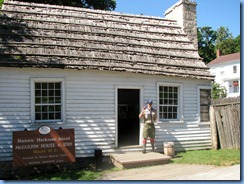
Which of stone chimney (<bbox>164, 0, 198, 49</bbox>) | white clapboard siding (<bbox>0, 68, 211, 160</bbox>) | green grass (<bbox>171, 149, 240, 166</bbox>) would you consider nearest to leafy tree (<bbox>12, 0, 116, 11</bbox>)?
stone chimney (<bbox>164, 0, 198, 49</bbox>)

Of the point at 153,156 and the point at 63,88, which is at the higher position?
the point at 63,88

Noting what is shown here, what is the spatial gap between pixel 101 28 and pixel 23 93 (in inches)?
142

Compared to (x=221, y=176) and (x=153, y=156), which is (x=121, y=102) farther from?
(x=221, y=176)

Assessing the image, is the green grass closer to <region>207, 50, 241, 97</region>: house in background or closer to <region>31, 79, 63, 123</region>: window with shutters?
<region>207, 50, 241, 97</region>: house in background

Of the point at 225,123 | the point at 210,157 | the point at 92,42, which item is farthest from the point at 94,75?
the point at 225,123

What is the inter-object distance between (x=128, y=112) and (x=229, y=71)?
5.67m

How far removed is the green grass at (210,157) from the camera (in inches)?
313

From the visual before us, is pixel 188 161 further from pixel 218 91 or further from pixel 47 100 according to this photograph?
pixel 47 100

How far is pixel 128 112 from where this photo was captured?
13.2 meters

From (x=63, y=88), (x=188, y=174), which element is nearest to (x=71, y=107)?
(x=63, y=88)

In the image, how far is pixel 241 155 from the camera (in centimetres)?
768

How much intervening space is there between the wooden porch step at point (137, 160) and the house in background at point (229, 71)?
2.80 meters

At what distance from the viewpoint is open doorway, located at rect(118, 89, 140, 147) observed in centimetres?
1238

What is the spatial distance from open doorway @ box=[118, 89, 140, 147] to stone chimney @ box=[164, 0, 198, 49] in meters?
3.19
